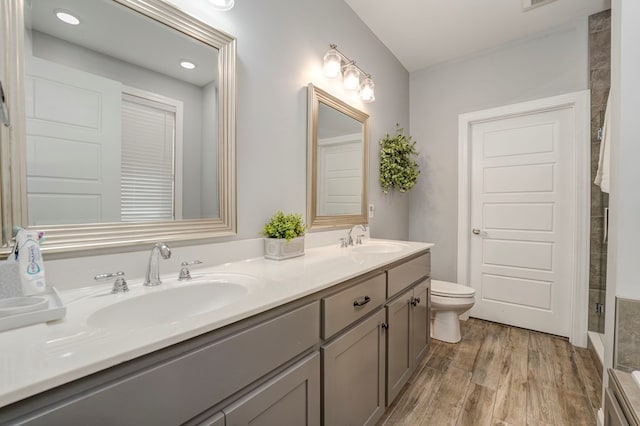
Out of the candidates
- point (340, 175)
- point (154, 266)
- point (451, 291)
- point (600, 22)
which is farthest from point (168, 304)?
point (600, 22)

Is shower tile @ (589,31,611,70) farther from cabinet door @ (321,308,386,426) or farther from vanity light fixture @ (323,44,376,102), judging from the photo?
cabinet door @ (321,308,386,426)

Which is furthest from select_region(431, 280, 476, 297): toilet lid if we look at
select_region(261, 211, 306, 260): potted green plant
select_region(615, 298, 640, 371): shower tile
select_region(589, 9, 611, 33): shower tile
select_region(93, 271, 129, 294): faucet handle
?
select_region(589, 9, 611, 33): shower tile

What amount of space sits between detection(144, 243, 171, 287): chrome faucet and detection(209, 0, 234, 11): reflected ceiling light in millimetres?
1058

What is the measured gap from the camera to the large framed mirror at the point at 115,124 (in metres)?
0.86

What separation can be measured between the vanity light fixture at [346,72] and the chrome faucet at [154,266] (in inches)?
58.1

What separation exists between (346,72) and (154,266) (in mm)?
1762

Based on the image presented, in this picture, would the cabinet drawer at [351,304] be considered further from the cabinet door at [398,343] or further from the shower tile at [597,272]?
the shower tile at [597,272]

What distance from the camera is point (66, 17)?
94cm

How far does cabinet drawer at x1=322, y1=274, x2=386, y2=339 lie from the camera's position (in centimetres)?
108

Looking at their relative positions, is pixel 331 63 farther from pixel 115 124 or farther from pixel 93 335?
Result: pixel 93 335

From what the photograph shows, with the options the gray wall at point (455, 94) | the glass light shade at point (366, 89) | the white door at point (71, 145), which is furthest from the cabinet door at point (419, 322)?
the white door at point (71, 145)

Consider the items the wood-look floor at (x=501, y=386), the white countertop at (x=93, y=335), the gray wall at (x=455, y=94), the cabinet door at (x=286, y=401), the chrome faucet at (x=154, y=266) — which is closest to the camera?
the white countertop at (x=93, y=335)

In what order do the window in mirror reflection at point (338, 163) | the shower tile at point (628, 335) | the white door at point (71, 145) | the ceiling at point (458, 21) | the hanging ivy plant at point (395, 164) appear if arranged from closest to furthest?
the white door at point (71, 145), the shower tile at point (628, 335), the window in mirror reflection at point (338, 163), the ceiling at point (458, 21), the hanging ivy plant at point (395, 164)

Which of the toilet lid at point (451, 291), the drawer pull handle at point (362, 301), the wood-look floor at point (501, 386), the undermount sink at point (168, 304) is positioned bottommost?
the wood-look floor at point (501, 386)
